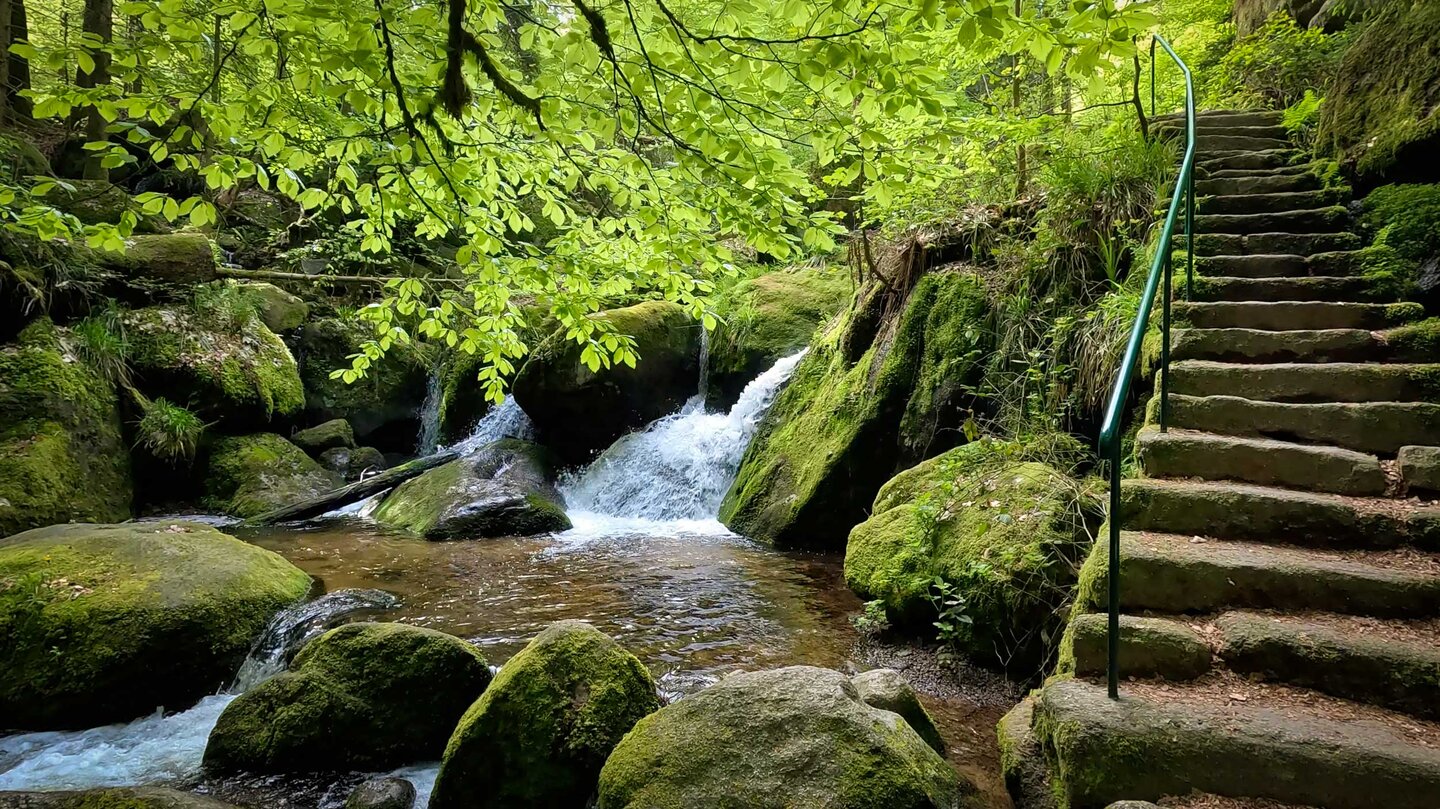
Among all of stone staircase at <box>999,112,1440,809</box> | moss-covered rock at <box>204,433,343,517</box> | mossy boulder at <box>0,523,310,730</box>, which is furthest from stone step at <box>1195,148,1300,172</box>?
moss-covered rock at <box>204,433,343,517</box>

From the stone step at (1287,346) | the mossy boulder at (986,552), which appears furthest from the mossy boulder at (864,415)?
the stone step at (1287,346)

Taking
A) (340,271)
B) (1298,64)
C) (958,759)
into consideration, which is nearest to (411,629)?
(958,759)

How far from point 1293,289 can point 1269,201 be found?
135 cm

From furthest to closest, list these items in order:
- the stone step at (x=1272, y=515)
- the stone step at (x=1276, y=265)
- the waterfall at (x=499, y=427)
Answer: the waterfall at (x=499, y=427)
the stone step at (x=1276, y=265)
the stone step at (x=1272, y=515)

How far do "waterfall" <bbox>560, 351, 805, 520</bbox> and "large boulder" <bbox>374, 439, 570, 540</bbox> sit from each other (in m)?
0.71

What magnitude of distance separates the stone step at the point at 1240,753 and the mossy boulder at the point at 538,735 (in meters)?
2.00

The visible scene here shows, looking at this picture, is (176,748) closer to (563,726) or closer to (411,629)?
(411,629)

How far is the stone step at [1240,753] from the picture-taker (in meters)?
2.11

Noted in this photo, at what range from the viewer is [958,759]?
3.35m

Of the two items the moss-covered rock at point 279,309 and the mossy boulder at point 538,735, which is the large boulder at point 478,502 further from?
the mossy boulder at point 538,735

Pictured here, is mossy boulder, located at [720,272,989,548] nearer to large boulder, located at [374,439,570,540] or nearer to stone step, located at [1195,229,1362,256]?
stone step, located at [1195,229,1362,256]

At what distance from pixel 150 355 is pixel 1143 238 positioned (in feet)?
38.8

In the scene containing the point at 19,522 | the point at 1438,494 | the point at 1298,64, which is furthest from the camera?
the point at 1298,64

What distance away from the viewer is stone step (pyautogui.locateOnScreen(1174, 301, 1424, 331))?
4.12 metres
